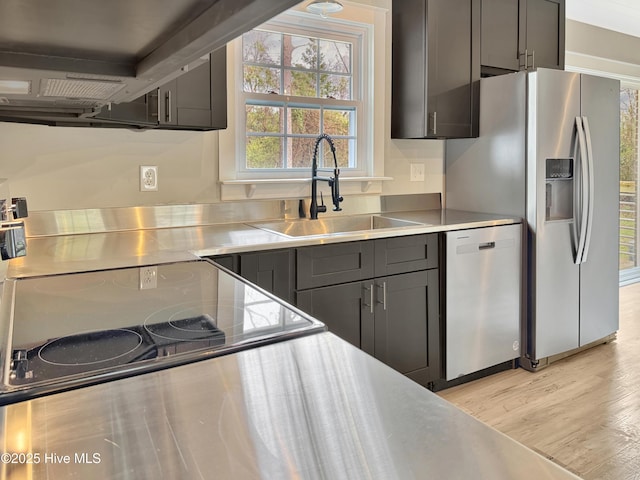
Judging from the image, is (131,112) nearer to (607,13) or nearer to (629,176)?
(607,13)

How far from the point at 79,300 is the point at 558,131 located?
268 centimetres

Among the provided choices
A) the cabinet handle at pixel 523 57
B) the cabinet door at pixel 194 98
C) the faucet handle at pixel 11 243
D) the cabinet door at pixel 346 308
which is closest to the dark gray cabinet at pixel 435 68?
the cabinet handle at pixel 523 57

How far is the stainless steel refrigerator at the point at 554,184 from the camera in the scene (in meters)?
2.96

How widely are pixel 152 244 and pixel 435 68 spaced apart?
6.31 ft

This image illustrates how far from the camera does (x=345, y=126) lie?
3.20 m

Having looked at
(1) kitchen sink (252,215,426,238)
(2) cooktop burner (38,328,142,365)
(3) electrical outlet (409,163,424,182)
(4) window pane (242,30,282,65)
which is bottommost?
(2) cooktop burner (38,328,142,365)

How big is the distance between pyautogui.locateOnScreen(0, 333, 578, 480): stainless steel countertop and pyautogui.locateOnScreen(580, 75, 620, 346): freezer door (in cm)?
290

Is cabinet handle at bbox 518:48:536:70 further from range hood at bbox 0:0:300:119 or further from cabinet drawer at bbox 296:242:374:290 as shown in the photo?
range hood at bbox 0:0:300:119

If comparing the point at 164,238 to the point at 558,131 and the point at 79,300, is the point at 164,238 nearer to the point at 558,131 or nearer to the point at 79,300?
the point at 79,300

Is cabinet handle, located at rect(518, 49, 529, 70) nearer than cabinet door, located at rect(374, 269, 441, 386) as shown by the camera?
No

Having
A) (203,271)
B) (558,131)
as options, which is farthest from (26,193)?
(558,131)

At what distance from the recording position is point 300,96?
9.88 ft

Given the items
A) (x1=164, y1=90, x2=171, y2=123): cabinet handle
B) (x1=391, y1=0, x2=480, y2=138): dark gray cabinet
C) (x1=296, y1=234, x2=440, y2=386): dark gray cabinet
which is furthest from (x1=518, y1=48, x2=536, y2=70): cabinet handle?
(x1=164, y1=90, x2=171, y2=123): cabinet handle

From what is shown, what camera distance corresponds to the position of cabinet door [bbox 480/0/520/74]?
10.6 feet
